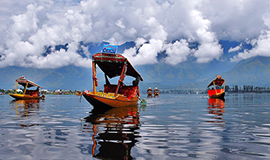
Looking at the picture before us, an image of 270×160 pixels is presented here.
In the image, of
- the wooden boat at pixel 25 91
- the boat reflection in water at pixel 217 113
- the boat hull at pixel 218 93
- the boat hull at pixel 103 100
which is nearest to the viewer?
the boat reflection in water at pixel 217 113

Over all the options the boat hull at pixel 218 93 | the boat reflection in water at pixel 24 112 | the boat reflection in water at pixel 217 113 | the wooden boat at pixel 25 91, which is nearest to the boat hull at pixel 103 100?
the boat reflection in water at pixel 24 112

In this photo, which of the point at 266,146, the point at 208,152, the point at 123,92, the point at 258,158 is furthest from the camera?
the point at 123,92

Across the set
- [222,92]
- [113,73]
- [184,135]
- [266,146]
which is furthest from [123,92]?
[222,92]

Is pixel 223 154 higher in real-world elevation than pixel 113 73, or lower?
lower

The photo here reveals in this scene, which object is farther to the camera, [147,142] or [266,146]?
[147,142]

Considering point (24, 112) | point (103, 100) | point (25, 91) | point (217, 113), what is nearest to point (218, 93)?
point (217, 113)

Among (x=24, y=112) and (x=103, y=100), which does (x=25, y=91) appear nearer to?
(x=24, y=112)

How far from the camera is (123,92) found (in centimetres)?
3316

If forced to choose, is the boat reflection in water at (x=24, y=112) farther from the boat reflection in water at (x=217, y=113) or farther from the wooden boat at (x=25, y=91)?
the wooden boat at (x=25, y=91)

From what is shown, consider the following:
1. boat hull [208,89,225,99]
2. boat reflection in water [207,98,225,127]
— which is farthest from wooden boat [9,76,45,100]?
boat hull [208,89,225,99]

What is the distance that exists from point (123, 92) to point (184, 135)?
24.8m

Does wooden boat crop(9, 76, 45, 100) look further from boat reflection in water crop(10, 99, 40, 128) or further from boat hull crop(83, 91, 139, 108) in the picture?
boat hull crop(83, 91, 139, 108)

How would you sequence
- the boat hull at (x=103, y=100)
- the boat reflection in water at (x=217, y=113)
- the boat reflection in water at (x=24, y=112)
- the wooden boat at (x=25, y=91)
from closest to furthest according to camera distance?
1. the boat reflection in water at (x=217, y=113)
2. the boat reflection in water at (x=24, y=112)
3. the boat hull at (x=103, y=100)
4. the wooden boat at (x=25, y=91)

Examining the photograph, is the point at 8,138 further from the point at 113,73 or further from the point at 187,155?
the point at 113,73
